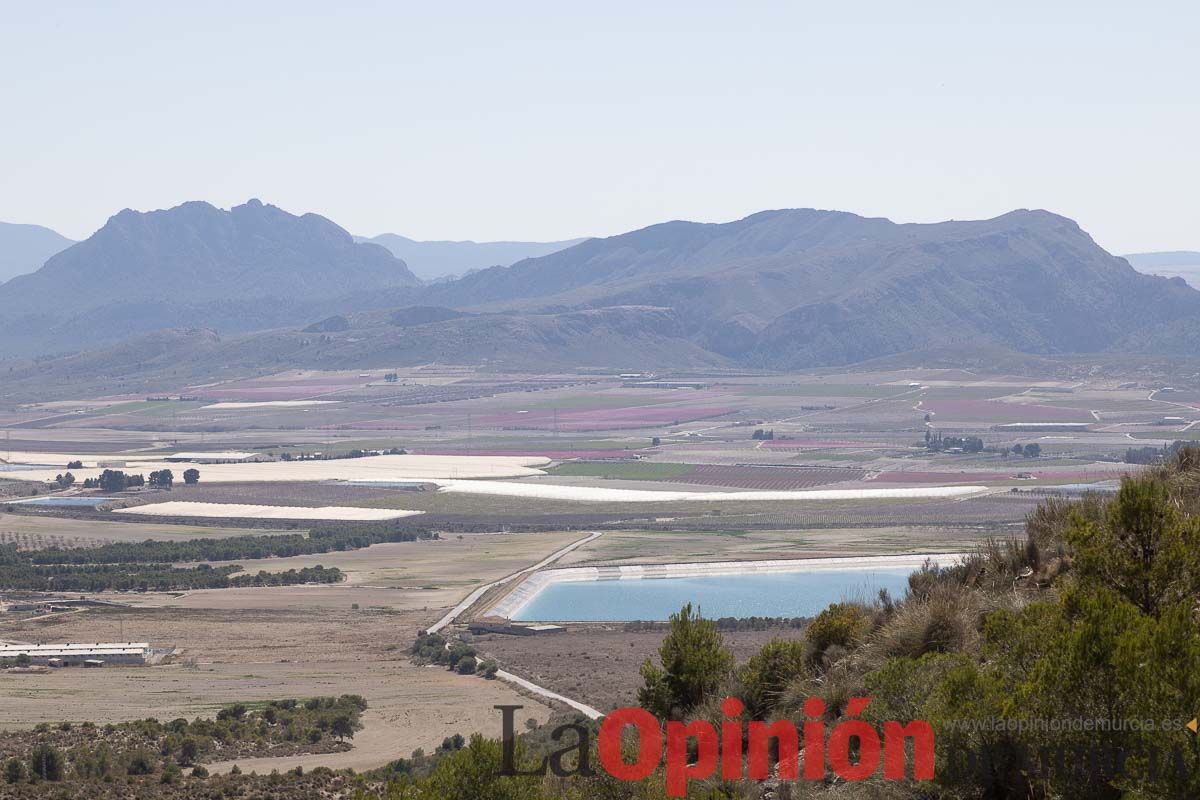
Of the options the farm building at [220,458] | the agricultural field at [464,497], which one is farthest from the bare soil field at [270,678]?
the farm building at [220,458]

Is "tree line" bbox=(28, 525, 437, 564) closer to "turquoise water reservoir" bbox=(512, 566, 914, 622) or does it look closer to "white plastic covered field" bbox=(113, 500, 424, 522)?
"white plastic covered field" bbox=(113, 500, 424, 522)

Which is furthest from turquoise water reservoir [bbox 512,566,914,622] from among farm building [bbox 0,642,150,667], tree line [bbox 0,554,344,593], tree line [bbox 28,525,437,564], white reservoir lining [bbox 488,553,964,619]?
tree line [bbox 28,525,437,564]

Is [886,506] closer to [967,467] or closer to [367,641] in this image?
[967,467]

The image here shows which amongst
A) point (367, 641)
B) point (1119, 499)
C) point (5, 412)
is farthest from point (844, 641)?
point (5, 412)

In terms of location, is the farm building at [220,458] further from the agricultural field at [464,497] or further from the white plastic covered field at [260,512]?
the white plastic covered field at [260,512]

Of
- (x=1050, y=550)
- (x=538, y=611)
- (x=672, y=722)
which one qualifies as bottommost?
(x=538, y=611)
